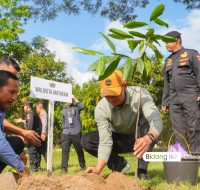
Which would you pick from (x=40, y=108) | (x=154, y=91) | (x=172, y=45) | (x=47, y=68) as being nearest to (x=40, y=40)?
(x=47, y=68)

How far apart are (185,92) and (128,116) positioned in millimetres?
1548

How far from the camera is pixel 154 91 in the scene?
87.4ft

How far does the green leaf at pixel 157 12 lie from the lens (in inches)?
87.2

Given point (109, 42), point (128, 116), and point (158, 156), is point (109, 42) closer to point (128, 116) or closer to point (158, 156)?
point (158, 156)

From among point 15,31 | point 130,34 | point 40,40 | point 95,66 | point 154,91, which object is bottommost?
point 95,66


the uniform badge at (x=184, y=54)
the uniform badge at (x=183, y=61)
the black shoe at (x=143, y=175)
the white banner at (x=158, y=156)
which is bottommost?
the black shoe at (x=143, y=175)

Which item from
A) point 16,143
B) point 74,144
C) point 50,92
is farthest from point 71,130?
point 16,143

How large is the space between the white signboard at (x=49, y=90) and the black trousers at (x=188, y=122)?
1393 mm

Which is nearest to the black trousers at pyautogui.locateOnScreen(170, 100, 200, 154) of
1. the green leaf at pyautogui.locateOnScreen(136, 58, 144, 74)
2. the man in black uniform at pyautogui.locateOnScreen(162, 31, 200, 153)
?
the man in black uniform at pyautogui.locateOnScreen(162, 31, 200, 153)

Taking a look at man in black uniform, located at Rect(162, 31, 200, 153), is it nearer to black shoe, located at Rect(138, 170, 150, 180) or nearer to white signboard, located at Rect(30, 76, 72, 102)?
black shoe, located at Rect(138, 170, 150, 180)

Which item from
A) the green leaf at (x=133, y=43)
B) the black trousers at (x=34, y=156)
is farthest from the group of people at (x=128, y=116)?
the black trousers at (x=34, y=156)

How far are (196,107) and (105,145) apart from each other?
73.1 inches

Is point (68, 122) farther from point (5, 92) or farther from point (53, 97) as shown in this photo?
point (5, 92)

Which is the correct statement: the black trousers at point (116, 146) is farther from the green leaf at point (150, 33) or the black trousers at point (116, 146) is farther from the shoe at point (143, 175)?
the green leaf at point (150, 33)
